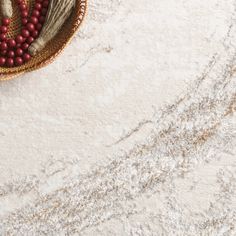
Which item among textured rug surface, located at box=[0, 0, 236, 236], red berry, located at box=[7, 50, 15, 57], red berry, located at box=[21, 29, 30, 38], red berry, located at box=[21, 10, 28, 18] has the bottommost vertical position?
textured rug surface, located at box=[0, 0, 236, 236]

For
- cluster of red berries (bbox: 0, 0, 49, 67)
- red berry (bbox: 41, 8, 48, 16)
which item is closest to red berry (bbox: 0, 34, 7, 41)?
cluster of red berries (bbox: 0, 0, 49, 67)


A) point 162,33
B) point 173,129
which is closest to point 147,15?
point 162,33

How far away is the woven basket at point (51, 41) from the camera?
1009 mm

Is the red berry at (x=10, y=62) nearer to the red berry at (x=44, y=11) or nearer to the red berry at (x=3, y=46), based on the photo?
the red berry at (x=3, y=46)

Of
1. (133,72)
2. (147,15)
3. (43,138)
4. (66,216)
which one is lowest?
(66,216)

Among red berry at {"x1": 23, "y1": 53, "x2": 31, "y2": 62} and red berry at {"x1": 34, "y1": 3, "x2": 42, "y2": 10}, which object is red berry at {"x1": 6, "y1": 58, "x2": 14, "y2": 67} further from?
red berry at {"x1": 34, "y1": 3, "x2": 42, "y2": 10}

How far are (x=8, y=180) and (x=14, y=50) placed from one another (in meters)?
0.29

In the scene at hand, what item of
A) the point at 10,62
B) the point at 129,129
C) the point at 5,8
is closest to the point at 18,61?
the point at 10,62

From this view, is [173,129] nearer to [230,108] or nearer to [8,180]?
[230,108]

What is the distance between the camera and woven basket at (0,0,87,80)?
3.31 feet

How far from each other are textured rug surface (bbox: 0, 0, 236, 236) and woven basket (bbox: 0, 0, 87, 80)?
0.06 m

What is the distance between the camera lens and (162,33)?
1.12 m

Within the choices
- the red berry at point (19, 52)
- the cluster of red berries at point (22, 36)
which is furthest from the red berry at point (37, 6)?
the red berry at point (19, 52)

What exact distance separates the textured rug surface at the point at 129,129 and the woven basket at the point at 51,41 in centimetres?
6
